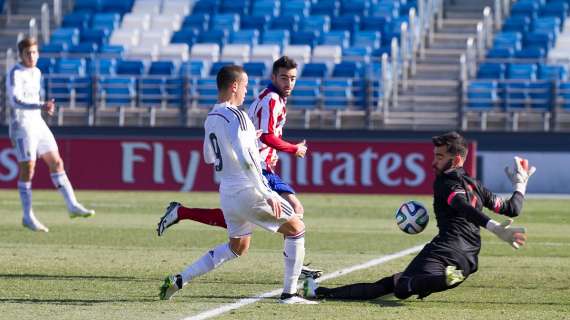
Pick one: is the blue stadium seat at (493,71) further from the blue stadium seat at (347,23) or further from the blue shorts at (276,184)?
the blue shorts at (276,184)

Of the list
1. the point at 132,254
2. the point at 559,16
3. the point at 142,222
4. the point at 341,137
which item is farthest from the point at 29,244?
the point at 559,16

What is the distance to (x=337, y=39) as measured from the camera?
30.1 metres

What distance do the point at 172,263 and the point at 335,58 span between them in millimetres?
15883

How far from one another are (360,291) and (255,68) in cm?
1930

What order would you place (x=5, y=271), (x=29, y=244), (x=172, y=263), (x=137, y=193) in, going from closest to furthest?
1. (x=5, y=271)
2. (x=172, y=263)
3. (x=29, y=244)
4. (x=137, y=193)

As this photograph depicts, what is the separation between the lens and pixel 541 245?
15.1m

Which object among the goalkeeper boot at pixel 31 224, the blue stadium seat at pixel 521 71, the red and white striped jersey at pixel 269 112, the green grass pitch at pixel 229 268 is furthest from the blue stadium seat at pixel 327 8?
the red and white striped jersey at pixel 269 112

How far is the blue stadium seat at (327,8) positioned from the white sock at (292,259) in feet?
74.2

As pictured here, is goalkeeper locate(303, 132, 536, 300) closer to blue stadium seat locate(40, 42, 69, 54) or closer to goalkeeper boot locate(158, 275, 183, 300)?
goalkeeper boot locate(158, 275, 183, 300)

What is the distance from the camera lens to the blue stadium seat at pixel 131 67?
96.7 ft

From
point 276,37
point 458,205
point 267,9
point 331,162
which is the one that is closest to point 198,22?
point 267,9

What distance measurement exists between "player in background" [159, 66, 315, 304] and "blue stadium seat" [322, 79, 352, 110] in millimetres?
18194

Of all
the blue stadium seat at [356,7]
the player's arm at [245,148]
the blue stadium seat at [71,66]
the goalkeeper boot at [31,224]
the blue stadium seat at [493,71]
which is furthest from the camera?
the blue stadium seat at [356,7]

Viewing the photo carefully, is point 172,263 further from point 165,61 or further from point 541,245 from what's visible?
point 165,61
